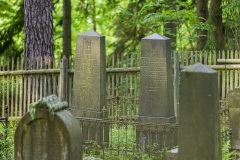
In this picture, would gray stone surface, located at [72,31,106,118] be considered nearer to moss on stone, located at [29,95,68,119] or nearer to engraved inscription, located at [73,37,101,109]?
engraved inscription, located at [73,37,101,109]

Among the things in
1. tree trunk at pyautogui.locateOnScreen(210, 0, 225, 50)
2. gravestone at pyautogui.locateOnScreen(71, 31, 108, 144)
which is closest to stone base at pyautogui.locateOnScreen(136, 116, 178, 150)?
gravestone at pyautogui.locateOnScreen(71, 31, 108, 144)

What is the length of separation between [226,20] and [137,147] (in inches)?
308

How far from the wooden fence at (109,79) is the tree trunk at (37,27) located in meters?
0.82

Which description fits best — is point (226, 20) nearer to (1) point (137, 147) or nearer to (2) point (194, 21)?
(2) point (194, 21)

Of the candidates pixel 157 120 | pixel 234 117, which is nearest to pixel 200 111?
pixel 234 117

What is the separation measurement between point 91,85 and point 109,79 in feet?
10.7

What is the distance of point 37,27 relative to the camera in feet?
54.2

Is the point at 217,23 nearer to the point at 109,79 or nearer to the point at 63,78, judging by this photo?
the point at 109,79

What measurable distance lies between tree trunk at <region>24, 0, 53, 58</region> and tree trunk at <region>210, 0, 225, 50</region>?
17.0ft

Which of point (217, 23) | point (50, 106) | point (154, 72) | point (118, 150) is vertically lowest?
point (118, 150)

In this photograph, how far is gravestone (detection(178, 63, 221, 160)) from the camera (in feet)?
24.1

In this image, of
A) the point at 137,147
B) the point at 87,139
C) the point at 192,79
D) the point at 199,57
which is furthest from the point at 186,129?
the point at 199,57

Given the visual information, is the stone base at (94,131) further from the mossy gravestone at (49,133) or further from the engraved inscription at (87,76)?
the mossy gravestone at (49,133)

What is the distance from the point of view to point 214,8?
18047 mm
